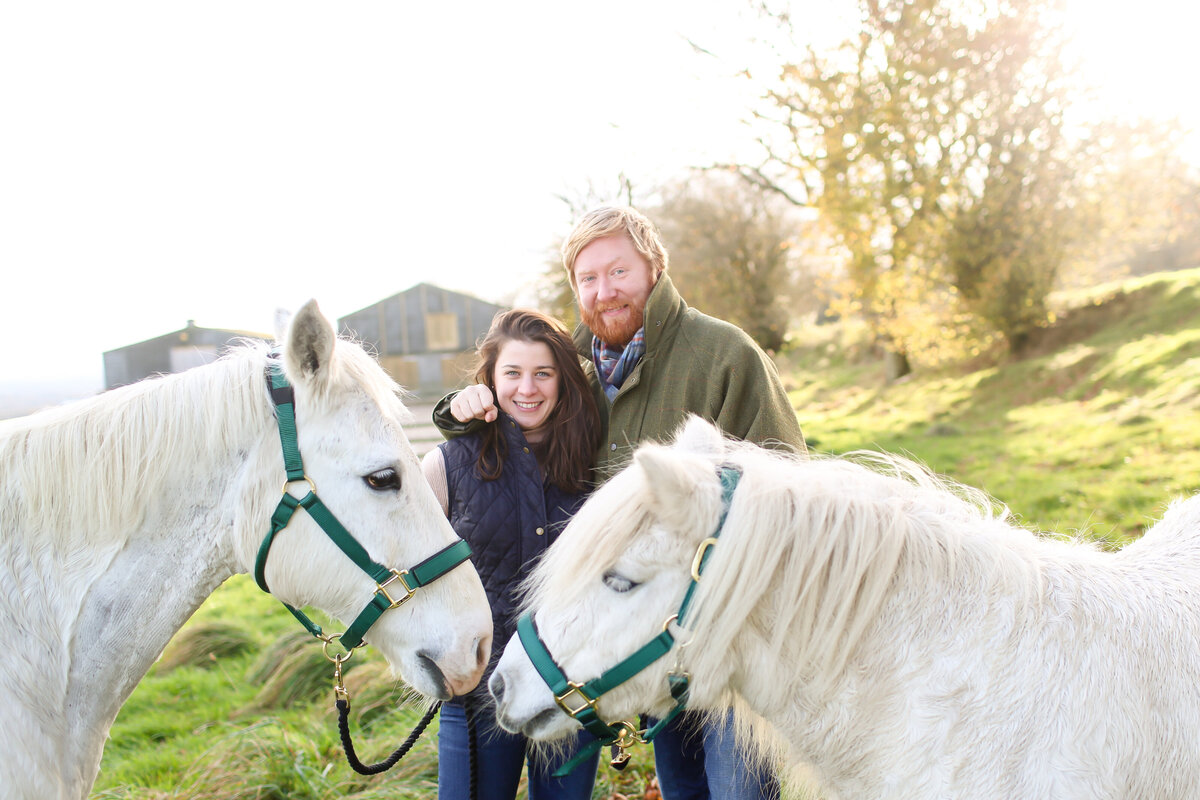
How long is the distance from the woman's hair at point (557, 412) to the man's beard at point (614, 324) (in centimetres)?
12

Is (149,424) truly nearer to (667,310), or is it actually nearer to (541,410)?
(541,410)

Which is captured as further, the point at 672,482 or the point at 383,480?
the point at 383,480

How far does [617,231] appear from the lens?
102 inches

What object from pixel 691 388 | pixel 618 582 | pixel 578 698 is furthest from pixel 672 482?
pixel 691 388

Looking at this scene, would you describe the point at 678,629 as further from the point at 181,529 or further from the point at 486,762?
the point at 181,529

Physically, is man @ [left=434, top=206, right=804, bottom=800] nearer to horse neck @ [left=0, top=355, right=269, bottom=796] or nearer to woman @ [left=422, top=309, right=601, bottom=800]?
woman @ [left=422, top=309, right=601, bottom=800]

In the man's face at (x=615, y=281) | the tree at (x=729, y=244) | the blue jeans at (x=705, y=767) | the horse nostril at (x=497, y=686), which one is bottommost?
the blue jeans at (x=705, y=767)

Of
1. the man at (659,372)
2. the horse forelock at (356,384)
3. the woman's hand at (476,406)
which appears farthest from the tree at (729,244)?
the horse forelock at (356,384)

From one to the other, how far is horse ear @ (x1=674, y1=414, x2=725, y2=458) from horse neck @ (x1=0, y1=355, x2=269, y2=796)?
1.25 m

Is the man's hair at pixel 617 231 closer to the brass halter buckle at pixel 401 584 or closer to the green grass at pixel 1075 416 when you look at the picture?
the brass halter buckle at pixel 401 584

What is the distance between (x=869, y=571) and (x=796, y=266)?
2553cm

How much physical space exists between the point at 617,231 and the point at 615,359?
1.72 feet

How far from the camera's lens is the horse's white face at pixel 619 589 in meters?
1.69

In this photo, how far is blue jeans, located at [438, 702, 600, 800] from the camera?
7.75ft
